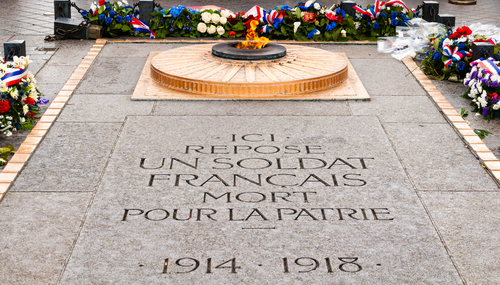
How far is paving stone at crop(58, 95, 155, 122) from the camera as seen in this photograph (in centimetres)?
603

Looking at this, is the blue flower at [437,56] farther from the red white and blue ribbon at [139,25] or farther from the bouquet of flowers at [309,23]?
the red white and blue ribbon at [139,25]

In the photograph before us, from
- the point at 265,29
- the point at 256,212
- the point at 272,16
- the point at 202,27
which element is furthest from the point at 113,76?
the point at 256,212

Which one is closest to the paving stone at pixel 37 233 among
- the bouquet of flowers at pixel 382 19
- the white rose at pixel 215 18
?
the white rose at pixel 215 18

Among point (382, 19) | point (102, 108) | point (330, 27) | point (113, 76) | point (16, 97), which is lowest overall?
point (102, 108)

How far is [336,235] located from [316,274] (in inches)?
18.9

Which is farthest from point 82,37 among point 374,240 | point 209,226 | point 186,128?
point 374,240

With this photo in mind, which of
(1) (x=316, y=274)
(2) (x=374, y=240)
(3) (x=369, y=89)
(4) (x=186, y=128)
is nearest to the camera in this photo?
(1) (x=316, y=274)

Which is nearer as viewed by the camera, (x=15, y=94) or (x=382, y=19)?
(x=15, y=94)

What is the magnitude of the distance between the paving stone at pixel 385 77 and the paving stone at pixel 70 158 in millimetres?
3206

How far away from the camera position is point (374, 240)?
3879 mm

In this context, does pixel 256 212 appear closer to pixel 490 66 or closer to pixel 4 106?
pixel 4 106

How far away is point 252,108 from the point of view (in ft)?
20.8

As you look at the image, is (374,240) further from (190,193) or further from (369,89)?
(369,89)

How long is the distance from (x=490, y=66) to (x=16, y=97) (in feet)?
16.0
